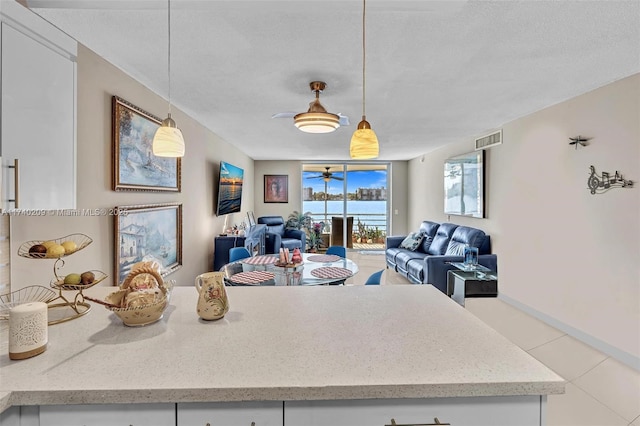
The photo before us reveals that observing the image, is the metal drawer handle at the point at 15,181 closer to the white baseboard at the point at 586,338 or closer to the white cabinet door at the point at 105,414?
the white cabinet door at the point at 105,414

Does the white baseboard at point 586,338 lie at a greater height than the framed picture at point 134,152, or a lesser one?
lesser

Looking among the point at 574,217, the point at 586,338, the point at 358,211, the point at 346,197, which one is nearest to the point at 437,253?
the point at 574,217

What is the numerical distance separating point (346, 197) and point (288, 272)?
5.67 meters

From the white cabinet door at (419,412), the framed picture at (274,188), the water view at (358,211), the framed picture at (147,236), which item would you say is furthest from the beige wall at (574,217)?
the framed picture at (274,188)

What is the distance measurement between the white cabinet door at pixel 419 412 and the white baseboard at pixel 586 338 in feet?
8.70

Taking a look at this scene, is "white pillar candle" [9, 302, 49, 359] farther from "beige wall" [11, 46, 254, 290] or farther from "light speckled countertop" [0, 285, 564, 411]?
"beige wall" [11, 46, 254, 290]

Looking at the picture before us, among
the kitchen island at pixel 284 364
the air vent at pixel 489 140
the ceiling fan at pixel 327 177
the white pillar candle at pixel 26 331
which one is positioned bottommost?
the kitchen island at pixel 284 364

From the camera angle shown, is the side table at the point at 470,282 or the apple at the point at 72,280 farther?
the side table at the point at 470,282

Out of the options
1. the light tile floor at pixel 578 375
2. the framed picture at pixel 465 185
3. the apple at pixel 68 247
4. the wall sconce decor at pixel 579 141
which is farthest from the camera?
the framed picture at pixel 465 185

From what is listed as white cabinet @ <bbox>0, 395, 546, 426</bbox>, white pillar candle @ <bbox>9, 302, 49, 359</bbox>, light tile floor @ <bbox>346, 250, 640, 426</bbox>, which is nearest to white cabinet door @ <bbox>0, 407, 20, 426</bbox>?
white cabinet @ <bbox>0, 395, 546, 426</bbox>

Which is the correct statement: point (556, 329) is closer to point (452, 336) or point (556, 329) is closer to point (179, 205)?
point (452, 336)

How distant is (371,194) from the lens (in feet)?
27.2

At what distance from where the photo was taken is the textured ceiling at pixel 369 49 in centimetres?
164

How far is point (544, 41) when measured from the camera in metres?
1.96
